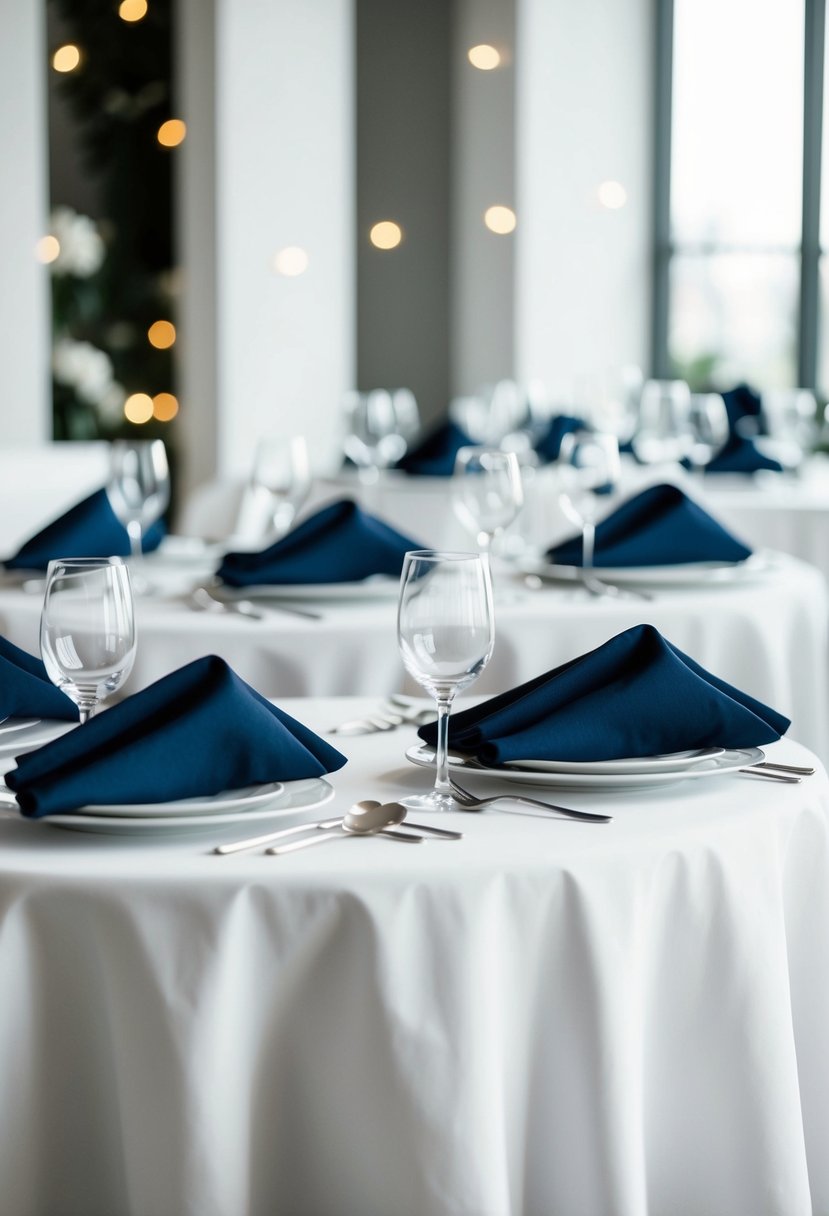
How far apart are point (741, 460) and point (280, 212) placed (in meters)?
2.94

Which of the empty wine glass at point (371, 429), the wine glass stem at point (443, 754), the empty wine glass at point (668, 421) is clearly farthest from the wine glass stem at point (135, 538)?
the empty wine glass at point (668, 421)

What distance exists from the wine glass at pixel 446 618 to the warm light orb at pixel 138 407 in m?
6.52

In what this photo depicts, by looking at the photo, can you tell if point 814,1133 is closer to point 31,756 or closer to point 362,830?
point 362,830

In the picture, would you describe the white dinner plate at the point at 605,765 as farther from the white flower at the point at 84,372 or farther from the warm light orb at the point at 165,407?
the warm light orb at the point at 165,407

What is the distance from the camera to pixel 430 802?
4.50 ft

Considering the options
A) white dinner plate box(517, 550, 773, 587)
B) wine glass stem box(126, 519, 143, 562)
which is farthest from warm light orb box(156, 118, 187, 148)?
white dinner plate box(517, 550, 773, 587)

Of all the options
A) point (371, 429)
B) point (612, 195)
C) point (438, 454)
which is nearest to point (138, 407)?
point (612, 195)

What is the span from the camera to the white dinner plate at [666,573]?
8.16 ft

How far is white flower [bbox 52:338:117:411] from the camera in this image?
7055 mm

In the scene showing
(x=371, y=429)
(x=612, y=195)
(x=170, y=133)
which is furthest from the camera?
(x=170, y=133)

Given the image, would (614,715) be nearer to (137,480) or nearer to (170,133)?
(137,480)

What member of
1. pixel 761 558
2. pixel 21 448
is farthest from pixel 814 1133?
pixel 21 448

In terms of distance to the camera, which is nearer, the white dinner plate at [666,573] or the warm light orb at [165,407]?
the white dinner plate at [666,573]

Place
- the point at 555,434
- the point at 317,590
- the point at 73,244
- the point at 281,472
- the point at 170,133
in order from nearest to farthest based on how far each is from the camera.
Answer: the point at 317,590 → the point at 281,472 → the point at 555,434 → the point at 73,244 → the point at 170,133
